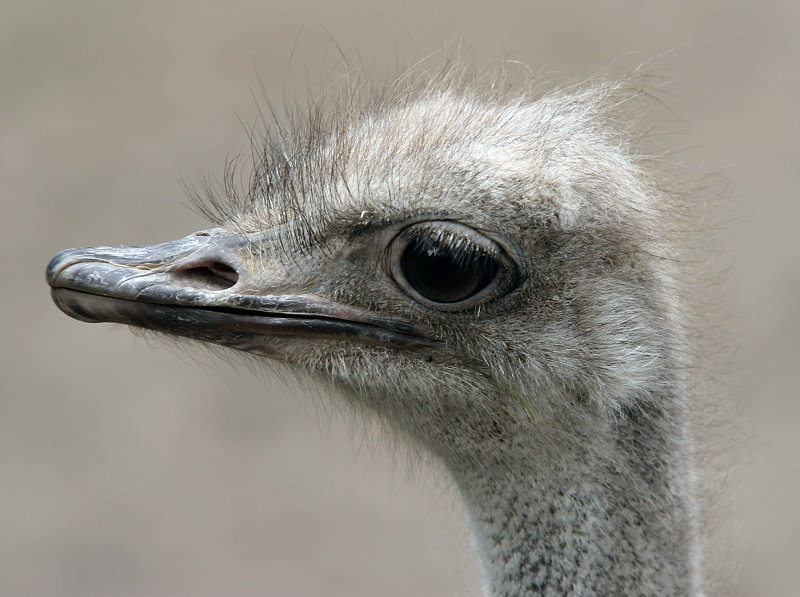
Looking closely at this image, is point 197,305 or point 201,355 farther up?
point 201,355

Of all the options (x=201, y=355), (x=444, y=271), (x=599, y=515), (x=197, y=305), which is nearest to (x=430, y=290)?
(x=444, y=271)

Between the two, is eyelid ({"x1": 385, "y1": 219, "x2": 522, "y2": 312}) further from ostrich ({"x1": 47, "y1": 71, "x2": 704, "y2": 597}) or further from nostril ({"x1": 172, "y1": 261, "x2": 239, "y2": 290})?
nostril ({"x1": 172, "y1": 261, "x2": 239, "y2": 290})

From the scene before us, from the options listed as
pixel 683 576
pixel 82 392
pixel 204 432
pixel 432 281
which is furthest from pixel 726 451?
pixel 82 392

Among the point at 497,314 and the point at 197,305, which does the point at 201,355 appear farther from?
the point at 497,314

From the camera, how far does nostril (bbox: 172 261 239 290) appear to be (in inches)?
89.3

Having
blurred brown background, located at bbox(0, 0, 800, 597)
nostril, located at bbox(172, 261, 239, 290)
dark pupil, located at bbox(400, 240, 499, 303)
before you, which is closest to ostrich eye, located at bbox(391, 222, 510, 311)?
dark pupil, located at bbox(400, 240, 499, 303)

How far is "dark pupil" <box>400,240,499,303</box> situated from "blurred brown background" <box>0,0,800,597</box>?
1145mm

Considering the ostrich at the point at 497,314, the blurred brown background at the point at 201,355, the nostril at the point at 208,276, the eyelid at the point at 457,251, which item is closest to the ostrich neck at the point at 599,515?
the ostrich at the point at 497,314

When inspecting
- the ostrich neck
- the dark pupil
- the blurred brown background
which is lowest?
the ostrich neck

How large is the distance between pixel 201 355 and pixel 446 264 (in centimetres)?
327

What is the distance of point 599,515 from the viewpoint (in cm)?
228

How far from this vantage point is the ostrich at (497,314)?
2.20 meters

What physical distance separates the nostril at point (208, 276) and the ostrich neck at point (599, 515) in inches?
23.9

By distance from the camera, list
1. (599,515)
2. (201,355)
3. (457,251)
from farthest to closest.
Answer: (201,355), (599,515), (457,251)
